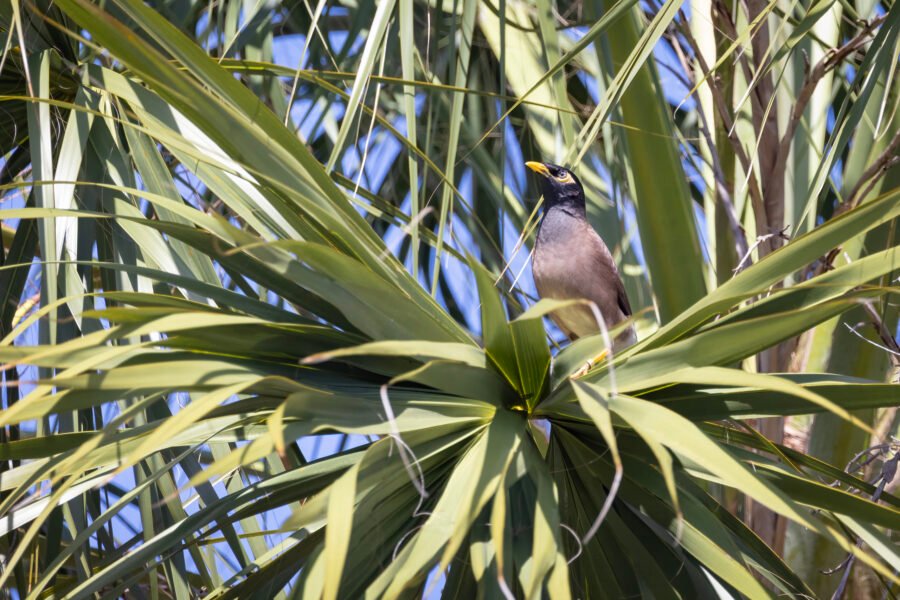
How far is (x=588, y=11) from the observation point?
134 inches

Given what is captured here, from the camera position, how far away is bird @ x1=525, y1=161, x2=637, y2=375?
420 cm

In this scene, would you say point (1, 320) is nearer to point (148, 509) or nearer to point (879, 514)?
point (148, 509)

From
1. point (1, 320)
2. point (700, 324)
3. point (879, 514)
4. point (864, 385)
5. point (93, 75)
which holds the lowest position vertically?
point (879, 514)

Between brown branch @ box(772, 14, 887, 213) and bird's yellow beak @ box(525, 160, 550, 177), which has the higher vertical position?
bird's yellow beak @ box(525, 160, 550, 177)

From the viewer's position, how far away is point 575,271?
4266 millimetres

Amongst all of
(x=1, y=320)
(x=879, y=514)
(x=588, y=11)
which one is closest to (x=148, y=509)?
(x=1, y=320)

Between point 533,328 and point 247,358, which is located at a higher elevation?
point 247,358

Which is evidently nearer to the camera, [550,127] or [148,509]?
[148,509]

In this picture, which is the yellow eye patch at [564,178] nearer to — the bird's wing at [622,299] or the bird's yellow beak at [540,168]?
the bird's yellow beak at [540,168]

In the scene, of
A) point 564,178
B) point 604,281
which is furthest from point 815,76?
point 564,178

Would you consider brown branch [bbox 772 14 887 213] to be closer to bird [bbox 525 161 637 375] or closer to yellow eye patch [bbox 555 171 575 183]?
bird [bbox 525 161 637 375]

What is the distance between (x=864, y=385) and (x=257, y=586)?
50.4 inches

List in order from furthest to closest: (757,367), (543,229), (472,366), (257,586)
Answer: (543,229) → (757,367) → (257,586) → (472,366)

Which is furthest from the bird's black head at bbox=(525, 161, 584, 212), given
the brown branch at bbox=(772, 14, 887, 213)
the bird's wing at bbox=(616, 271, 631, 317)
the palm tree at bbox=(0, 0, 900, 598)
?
the palm tree at bbox=(0, 0, 900, 598)
